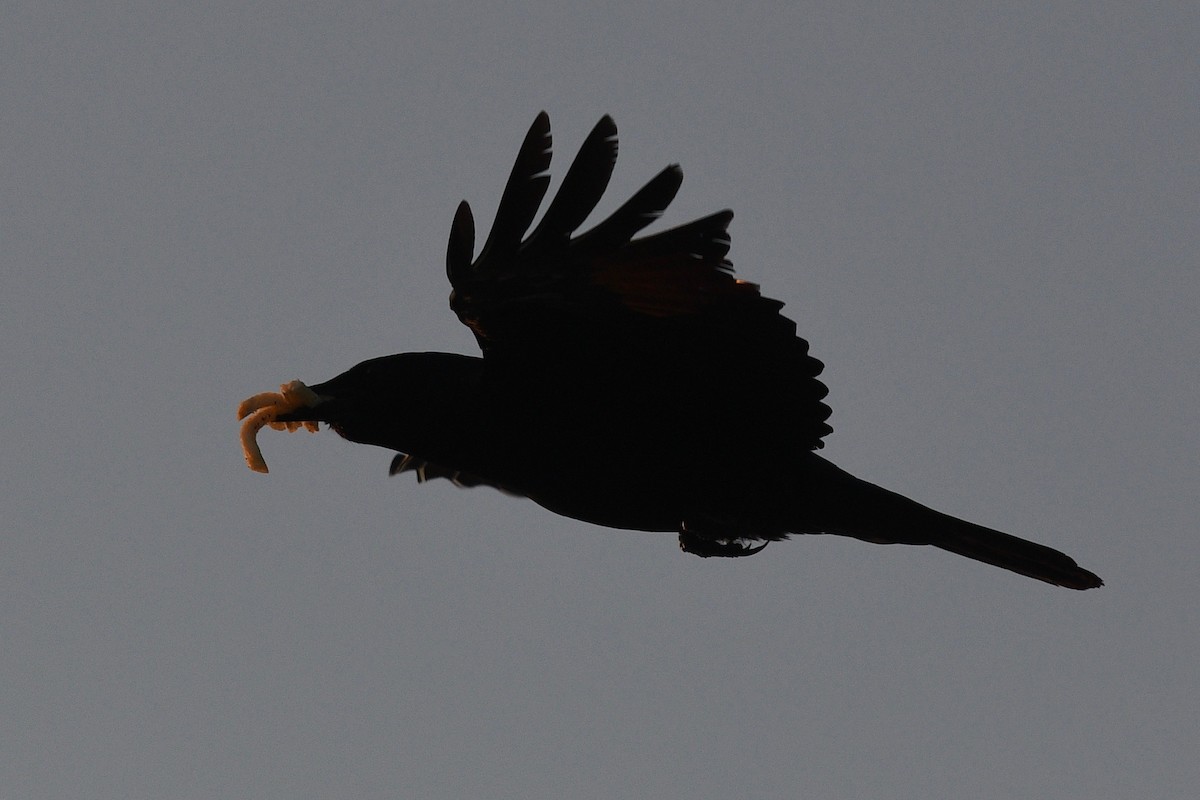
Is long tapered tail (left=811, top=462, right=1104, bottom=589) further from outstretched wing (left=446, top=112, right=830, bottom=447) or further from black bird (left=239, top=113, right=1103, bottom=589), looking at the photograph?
outstretched wing (left=446, top=112, right=830, bottom=447)

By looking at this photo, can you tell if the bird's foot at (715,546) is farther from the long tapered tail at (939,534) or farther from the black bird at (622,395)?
the long tapered tail at (939,534)

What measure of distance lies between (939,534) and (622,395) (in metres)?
1.78

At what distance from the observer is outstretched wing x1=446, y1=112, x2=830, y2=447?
6.95 metres

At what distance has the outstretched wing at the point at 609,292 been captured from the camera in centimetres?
695

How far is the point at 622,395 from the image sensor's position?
7.48 m

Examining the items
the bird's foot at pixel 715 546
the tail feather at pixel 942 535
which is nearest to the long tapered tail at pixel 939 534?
the tail feather at pixel 942 535

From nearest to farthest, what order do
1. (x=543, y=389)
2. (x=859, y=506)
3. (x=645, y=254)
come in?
(x=645, y=254) < (x=543, y=389) < (x=859, y=506)

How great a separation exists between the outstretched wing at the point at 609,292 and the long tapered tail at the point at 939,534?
76cm

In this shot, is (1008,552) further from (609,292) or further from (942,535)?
(609,292)

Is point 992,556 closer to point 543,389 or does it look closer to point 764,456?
point 764,456

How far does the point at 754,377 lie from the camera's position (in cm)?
742

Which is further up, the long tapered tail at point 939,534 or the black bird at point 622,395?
the black bird at point 622,395

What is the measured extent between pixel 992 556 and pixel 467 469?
8.41 feet

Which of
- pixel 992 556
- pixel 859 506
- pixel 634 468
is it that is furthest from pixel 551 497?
pixel 992 556
